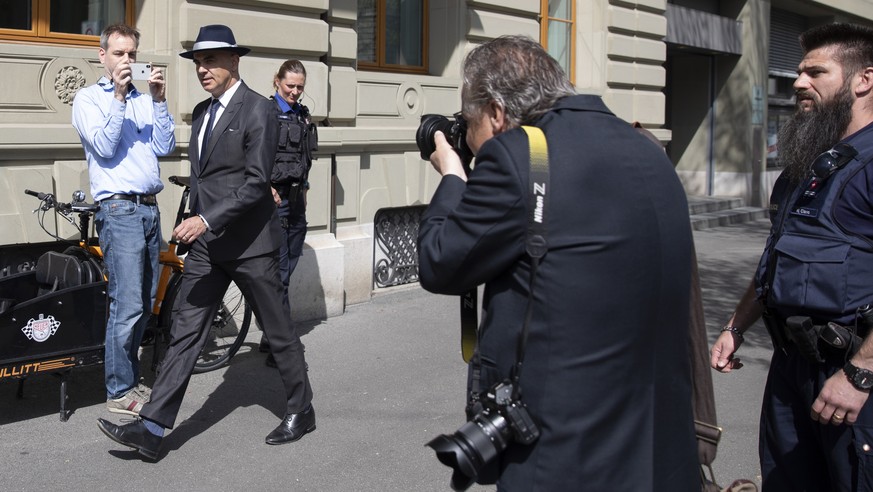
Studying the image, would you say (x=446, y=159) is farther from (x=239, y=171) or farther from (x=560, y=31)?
(x=560, y=31)

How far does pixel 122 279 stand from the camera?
17.7 ft

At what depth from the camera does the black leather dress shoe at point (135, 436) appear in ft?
16.0

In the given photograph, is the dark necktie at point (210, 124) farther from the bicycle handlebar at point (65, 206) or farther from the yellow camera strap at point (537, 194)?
the yellow camera strap at point (537, 194)

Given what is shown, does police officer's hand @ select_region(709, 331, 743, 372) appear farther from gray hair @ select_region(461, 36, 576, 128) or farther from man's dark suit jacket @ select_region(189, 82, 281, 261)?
man's dark suit jacket @ select_region(189, 82, 281, 261)

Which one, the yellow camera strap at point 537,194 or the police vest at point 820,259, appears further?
the police vest at point 820,259

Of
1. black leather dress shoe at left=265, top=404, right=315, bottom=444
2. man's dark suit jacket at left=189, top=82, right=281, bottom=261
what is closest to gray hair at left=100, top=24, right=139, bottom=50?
man's dark suit jacket at left=189, top=82, right=281, bottom=261

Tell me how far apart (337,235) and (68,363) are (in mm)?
3564

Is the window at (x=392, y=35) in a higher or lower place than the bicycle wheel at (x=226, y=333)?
higher

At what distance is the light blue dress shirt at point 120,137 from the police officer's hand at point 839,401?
3810 mm

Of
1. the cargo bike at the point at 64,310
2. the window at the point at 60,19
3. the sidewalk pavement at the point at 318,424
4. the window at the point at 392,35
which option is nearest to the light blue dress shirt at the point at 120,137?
the cargo bike at the point at 64,310

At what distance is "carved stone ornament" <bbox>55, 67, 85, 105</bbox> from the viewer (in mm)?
6570

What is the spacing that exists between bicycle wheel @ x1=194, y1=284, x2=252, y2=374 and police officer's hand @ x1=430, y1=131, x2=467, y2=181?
3.96 metres

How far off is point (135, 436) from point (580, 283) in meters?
3.27

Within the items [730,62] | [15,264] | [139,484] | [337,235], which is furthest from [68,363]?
[730,62]
